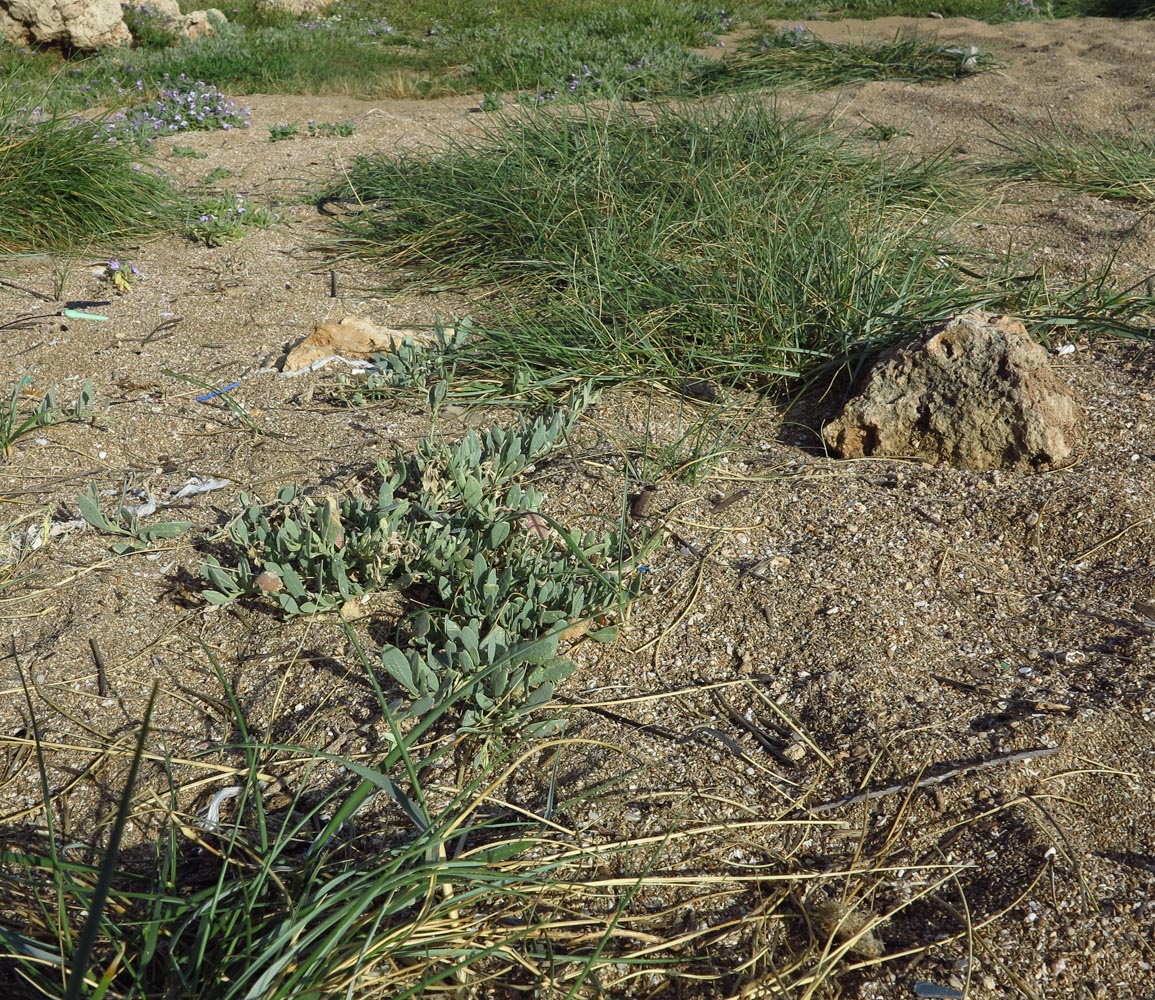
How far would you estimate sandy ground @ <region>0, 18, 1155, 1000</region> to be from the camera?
1.61 m

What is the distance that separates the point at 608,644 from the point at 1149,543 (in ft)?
4.16

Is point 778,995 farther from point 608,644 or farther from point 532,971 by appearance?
point 608,644

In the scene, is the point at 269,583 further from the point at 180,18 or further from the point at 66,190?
the point at 180,18

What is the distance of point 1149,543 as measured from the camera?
2.32m

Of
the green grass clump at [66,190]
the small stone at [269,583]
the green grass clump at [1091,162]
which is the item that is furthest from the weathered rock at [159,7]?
the small stone at [269,583]

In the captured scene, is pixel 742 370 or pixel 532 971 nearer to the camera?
pixel 532 971

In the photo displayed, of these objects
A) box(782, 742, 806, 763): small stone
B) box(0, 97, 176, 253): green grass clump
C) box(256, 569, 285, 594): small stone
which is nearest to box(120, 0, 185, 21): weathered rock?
box(0, 97, 176, 253): green grass clump

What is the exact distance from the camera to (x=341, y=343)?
11.0 feet

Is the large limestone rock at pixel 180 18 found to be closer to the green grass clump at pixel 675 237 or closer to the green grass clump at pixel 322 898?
the green grass clump at pixel 675 237

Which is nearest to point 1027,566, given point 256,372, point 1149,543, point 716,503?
point 1149,543

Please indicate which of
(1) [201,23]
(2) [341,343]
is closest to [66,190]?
(2) [341,343]

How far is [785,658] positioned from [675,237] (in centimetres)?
199

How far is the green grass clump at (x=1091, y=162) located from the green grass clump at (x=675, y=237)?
459 mm

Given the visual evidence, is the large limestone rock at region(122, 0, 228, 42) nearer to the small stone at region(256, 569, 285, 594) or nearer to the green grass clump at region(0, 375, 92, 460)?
the green grass clump at region(0, 375, 92, 460)
